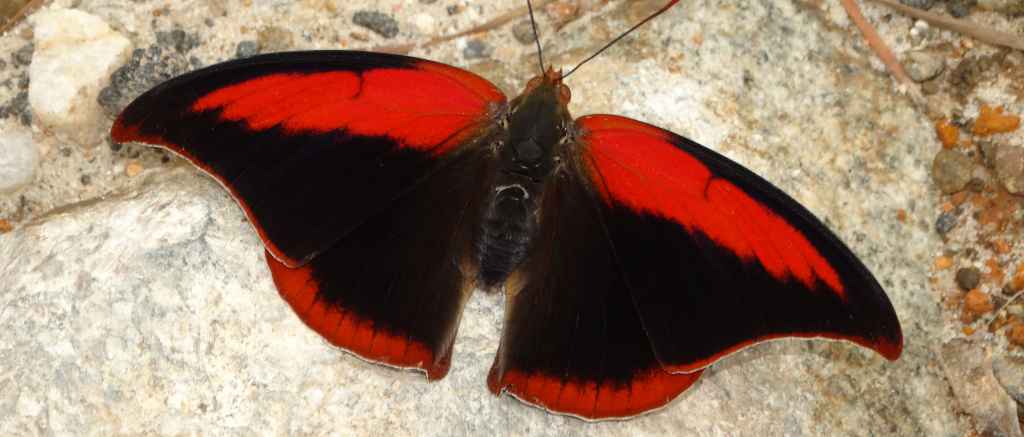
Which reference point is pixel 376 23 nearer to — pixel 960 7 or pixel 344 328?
pixel 344 328

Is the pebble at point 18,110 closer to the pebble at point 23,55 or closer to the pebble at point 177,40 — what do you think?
the pebble at point 23,55

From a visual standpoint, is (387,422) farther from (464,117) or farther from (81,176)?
(81,176)

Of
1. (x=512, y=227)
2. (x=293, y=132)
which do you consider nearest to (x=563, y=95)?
(x=512, y=227)

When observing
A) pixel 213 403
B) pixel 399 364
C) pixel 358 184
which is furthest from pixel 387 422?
pixel 358 184

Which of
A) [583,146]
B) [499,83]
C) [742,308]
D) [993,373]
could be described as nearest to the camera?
[742,308]

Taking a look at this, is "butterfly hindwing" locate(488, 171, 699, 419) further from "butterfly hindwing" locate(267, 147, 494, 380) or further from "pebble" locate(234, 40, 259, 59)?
"pebble" locate(234, 40, 259, 59)

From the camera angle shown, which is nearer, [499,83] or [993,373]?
[993,373]
